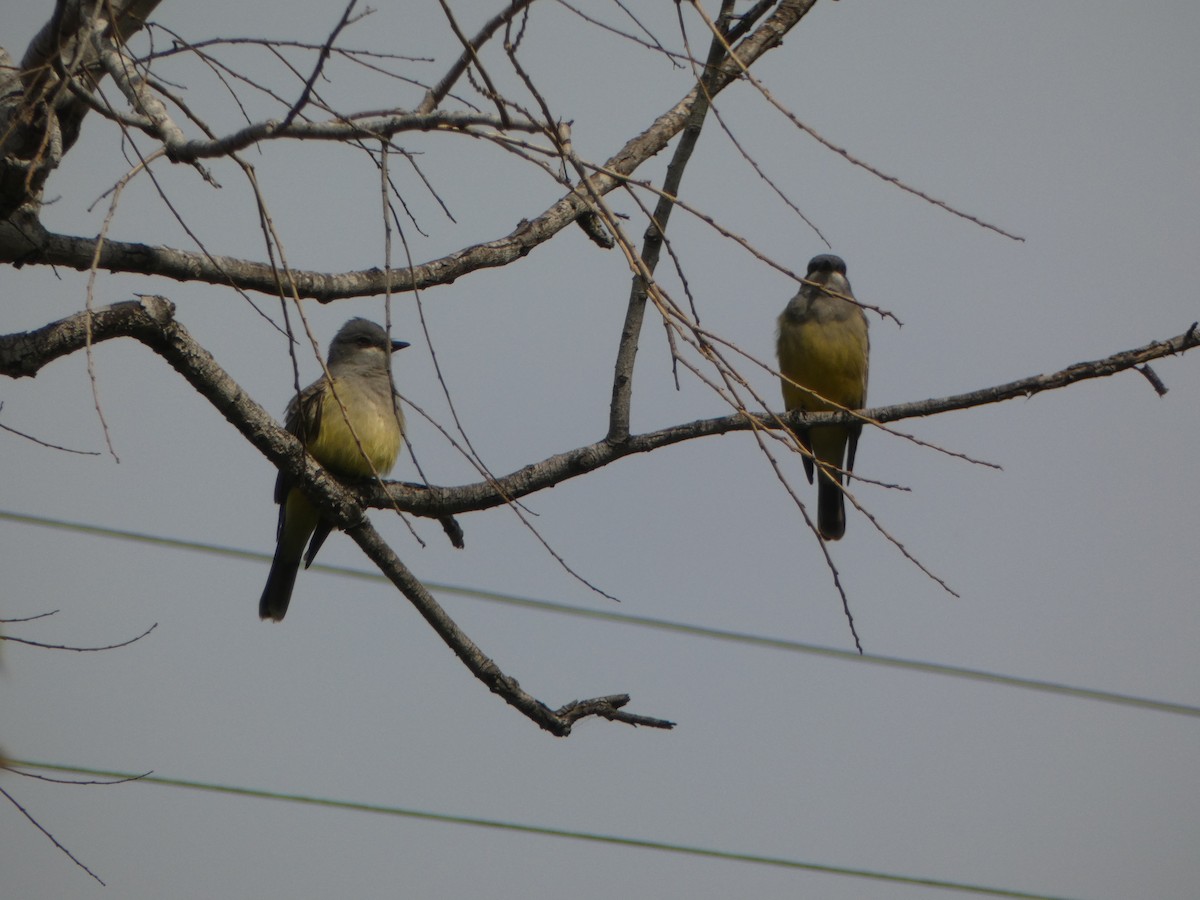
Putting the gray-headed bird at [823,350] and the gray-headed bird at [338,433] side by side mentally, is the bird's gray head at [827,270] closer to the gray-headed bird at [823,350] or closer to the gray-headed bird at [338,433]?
the gray-headed bird at [823,350]

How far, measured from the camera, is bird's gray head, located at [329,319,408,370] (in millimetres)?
6090

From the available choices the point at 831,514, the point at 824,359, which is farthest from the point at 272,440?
the point at 831,514

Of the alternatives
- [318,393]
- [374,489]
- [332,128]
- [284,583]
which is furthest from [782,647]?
[332,128]

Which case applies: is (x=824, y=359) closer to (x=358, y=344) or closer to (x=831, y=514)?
(x=831, y=514)

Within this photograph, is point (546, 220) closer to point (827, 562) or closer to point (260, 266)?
point (260, 266)

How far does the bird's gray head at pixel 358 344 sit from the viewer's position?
240 inches

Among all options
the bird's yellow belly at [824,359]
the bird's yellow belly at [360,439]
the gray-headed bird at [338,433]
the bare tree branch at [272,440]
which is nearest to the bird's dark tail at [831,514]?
the bird's yellow belly at [824,359]

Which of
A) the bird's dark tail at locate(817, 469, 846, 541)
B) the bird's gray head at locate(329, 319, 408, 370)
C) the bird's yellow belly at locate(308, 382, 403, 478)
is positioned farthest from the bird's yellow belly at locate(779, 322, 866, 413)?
the bird's yellow belly at locate(308, 382, 403, 478)

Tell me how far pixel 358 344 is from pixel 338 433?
109cm

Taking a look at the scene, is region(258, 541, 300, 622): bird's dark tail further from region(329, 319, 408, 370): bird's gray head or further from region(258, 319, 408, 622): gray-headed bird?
region(329, 319, 408, 370): bird's gray head

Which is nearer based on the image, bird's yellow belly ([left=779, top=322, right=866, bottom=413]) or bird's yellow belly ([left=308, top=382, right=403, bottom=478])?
bird's yellow belly ([left=308, top=382, right=403, bottom=478])

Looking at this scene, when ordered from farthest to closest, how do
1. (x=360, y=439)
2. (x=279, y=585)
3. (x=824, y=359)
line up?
(x=824, y=359)
(x=279, y=585)
(x=360, y=439)

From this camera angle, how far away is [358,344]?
20.5ft

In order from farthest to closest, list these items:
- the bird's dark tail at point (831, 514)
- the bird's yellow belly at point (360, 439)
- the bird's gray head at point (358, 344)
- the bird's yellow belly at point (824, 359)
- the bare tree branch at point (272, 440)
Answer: the bird's dark tail at point (831, 514) → the bird's yellow belly at point (824, 359) → the bird's gray head at point (358, 344) → the bird's yellow belly at point (360, 439) → the bare tree branch at point (272, 440)
